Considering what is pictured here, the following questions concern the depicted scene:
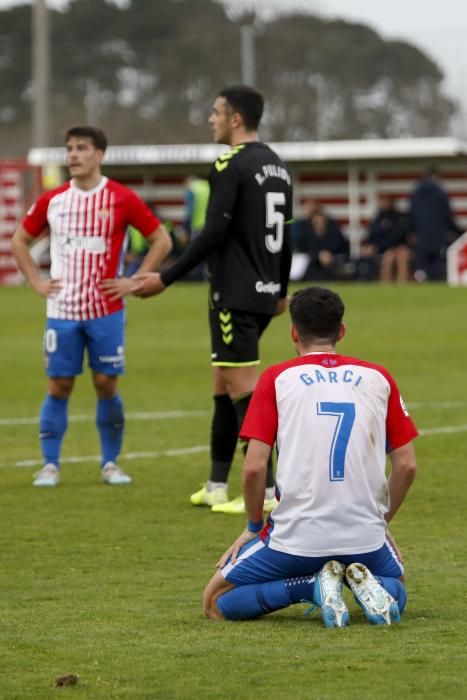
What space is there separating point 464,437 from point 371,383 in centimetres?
612

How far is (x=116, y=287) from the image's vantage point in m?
9.58

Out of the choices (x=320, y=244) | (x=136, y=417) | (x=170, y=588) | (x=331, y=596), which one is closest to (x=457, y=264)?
(x=320, y=244)

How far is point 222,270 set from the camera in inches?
356

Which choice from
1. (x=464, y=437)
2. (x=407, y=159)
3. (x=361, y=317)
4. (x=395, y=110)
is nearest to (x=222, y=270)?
(x=464, y=437)

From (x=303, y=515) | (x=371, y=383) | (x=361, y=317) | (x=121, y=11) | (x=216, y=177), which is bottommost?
(x=361, y=317)

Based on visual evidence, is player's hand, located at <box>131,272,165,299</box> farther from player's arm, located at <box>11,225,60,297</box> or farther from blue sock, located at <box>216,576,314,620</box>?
blue sock, located at <box>216,576,314,620</box>

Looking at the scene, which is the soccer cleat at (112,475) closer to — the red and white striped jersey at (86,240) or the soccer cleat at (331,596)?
the red and white striped jersey at (86,240)

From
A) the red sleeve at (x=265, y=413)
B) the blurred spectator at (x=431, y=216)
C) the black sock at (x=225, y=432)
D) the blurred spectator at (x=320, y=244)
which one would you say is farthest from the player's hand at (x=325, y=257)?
the red sleeve at (x=265, y=413)

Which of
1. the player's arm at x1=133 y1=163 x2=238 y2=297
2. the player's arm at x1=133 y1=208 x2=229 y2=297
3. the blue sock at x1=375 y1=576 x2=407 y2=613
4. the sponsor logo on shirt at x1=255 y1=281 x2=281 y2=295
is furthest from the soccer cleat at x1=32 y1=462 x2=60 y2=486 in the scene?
the blue sock at x1=375 y1=576 x2=407 y2=613

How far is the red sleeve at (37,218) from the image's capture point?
32.2ft

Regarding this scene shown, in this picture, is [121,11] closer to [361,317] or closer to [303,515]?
[361,317]

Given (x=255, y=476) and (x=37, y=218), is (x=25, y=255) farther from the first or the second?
(x=255, y=476)

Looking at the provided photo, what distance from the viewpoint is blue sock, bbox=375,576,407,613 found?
6.07m

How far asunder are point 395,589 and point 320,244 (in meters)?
26.0
